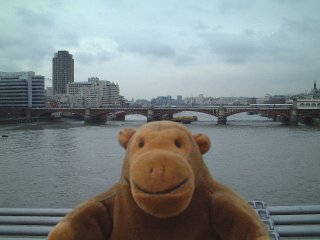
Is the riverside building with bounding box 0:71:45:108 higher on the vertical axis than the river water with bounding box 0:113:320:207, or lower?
higher

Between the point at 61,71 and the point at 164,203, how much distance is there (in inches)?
5891

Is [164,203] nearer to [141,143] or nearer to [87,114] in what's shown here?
[141,143]

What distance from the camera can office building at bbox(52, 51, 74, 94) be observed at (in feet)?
474

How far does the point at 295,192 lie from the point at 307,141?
49.7 ft

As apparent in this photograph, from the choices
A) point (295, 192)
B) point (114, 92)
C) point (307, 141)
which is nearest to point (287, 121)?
point (307, 141)

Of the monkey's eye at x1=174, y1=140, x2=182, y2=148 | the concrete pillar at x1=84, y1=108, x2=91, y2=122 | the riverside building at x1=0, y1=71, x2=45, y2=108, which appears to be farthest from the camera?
the riverside building at x1=0, y1=71, x2=45, y2=108

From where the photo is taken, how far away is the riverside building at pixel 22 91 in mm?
78500

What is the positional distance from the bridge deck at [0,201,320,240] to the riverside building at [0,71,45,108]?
3147 inches

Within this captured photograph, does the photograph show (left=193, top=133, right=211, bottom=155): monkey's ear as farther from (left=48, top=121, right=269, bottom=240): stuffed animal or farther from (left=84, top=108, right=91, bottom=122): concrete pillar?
(left=84, top=108, right=91, bottom=122): concrete pillar

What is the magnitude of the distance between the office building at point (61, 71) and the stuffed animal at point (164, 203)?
147 meters

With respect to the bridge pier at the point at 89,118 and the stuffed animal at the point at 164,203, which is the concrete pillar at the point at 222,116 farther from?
the stuffed animal at the point at 164,203

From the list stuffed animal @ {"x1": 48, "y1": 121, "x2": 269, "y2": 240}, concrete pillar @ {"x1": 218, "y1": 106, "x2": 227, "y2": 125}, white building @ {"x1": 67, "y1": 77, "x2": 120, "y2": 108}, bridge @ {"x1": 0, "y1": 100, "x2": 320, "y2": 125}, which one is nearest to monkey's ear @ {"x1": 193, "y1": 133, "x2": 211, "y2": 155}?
stuffed animal @ {"x1": 48, "y1": 121, "x2": 269, "y2": 240}

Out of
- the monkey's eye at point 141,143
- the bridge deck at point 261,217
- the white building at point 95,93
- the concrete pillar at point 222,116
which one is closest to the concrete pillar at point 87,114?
the concrete pillar at point 222,116

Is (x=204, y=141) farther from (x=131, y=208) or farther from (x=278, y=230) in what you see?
(x=278, y=230)
